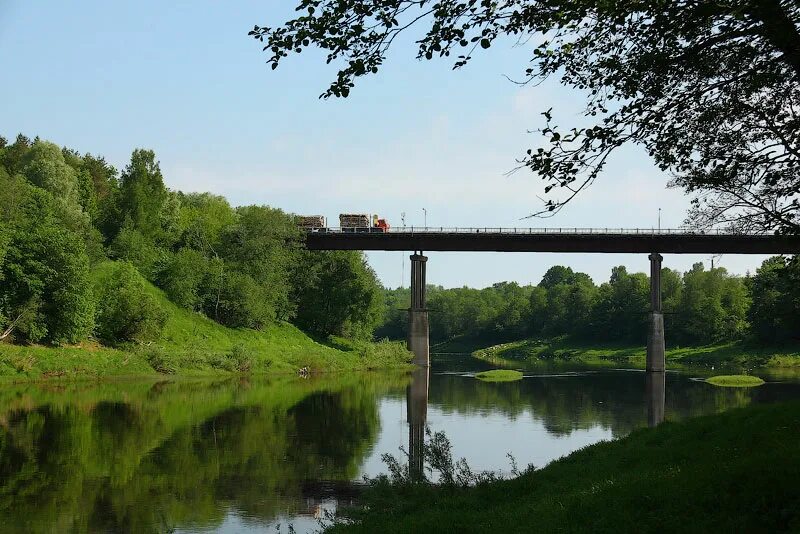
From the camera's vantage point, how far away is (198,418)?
4656 cm

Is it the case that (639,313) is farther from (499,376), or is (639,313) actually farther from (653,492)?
(653,492)

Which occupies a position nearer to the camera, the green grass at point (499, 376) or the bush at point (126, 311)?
the bush at point (126, 311)

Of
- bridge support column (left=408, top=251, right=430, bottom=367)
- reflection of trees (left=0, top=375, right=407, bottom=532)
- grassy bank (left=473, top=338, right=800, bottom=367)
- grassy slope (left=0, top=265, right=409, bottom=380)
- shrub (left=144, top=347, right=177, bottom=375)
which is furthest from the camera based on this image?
grassy bank (left=473, top=338, right=800, bottom=367)

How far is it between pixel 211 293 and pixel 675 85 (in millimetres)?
84334

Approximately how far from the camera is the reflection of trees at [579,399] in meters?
49.7

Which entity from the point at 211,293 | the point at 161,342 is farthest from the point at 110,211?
the point at 161,342

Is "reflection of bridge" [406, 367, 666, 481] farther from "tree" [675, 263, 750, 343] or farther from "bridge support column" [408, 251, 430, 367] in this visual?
"tree" [675, 263, 750, 343]

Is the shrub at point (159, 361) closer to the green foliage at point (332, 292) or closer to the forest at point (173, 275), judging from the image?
the forest at point (173, 275)

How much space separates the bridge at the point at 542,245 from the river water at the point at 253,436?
773 inches

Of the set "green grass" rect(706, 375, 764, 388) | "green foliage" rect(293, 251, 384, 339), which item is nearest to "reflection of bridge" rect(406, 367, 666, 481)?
"green grass" rect(706, 375, 764, 388)

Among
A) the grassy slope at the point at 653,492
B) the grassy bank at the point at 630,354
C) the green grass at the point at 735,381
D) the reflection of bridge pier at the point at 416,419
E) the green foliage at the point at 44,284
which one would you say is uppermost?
the green foliage at the point at 44,284

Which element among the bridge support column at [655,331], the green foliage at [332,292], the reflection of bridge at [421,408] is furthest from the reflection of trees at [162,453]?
the green foliage at [332,292]

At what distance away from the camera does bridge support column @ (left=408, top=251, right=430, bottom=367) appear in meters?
98.8

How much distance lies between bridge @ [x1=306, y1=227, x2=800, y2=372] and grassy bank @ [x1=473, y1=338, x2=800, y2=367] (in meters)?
24.9
